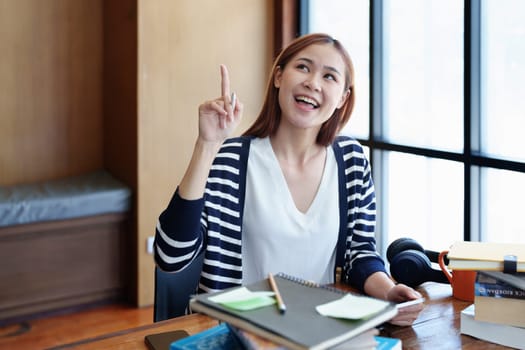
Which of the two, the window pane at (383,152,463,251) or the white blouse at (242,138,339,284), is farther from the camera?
the window pane at (383,152,463,251)

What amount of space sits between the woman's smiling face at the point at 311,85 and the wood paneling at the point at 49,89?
2.22m

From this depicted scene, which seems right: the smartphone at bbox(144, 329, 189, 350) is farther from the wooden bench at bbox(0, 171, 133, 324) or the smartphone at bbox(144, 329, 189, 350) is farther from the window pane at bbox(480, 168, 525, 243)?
the wooden bench at bbox(0, 171, 133, 324)

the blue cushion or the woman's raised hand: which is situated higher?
the woman's raised hand

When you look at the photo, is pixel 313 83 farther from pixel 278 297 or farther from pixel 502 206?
pixel 502 206

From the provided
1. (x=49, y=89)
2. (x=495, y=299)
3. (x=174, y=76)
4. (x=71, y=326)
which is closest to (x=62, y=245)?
(x=71, y=326)

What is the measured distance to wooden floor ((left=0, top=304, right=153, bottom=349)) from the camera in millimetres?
3204

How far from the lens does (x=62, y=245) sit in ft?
11.4

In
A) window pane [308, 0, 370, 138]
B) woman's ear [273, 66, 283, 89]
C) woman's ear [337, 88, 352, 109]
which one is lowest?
woman's ear [337, 88, 352, 109]

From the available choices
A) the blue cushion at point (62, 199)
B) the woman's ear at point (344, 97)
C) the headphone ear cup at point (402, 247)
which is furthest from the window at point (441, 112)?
the blue cushion at point (62, 199)

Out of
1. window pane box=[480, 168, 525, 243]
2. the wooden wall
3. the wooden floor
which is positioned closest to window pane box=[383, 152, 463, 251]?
window pane box=[480, 168, 525, 243]

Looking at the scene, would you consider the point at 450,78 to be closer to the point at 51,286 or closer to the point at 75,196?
the point at 75,196

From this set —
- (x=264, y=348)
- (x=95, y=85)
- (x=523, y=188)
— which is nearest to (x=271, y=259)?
(x=264, y=348)

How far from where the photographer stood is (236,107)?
5.46ft

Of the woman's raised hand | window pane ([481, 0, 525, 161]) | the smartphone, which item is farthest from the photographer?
window pane ([481, 0, 525, 161])
